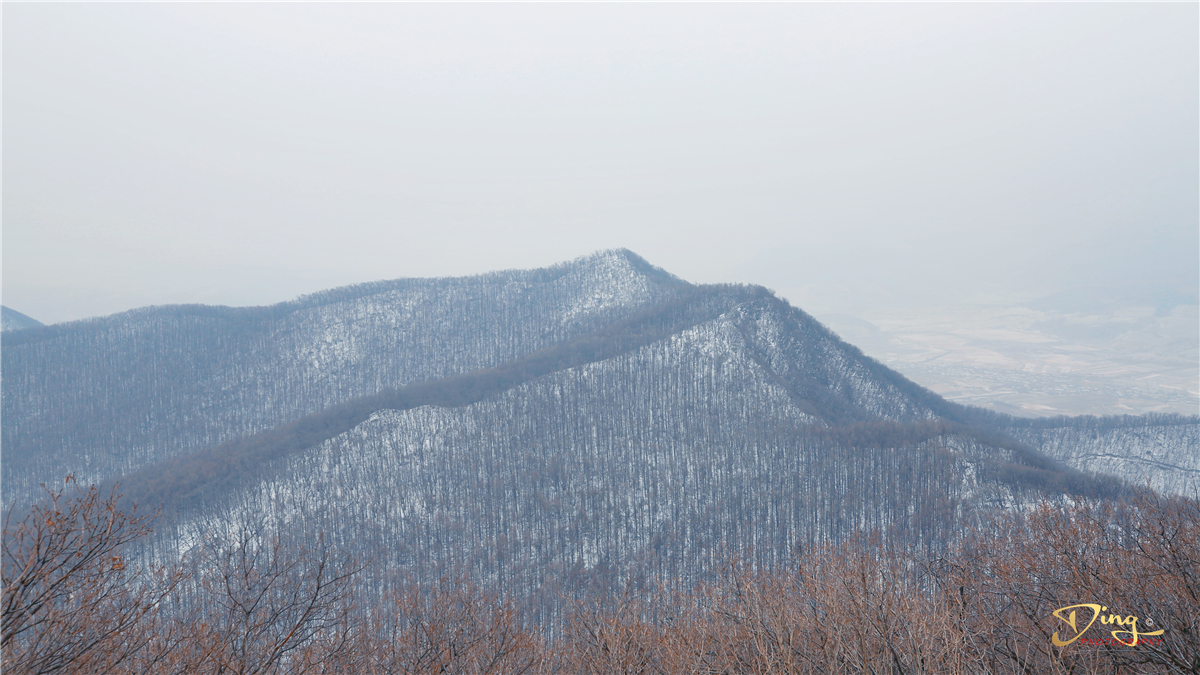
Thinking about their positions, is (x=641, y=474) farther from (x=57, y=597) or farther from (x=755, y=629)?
(x=57, y=597)

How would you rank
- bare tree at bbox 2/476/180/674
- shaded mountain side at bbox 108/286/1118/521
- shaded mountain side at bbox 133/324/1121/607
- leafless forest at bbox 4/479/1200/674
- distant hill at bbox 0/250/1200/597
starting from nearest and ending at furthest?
bare tree at bbox 2/476/180/674
leafless forest at bbox 4/479/1200/674
shaded mountain side at bbox 133/324/1121/607
distant hill at bbox 0/250/1200/597
shaded mountain side at bbox 108/286/1118/521

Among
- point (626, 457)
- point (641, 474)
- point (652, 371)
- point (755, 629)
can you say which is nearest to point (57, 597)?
point (755, 629)

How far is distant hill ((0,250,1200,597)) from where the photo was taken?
8931 centimetres

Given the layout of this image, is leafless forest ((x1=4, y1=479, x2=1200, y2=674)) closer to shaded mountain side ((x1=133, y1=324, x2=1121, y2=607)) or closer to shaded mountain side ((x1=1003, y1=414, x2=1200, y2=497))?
shaded mountain side ((x1=133, y1=324, x2=1121, y2=607))

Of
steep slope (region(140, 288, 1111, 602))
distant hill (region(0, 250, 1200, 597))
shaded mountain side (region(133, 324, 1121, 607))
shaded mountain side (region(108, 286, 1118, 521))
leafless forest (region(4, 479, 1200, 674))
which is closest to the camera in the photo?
leafless forest (region(4, 479, 1200, 674))

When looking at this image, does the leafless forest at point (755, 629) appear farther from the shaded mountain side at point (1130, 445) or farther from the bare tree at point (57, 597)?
the shaded mountain side at point (1130, 445)

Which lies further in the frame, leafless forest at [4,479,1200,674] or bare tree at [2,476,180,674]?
leafless forest at [4,479,1200,674]

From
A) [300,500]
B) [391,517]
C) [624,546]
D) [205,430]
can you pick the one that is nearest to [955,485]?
[624,546]

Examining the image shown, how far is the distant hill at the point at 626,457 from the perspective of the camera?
8931 cm

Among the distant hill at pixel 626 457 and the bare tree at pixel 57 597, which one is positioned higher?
the bare tree at pixel 57 597

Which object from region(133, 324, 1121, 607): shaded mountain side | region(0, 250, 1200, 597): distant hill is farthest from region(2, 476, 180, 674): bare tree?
region(133, 324, 1121, 607): shaded mountain side

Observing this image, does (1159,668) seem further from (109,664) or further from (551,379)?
(551,379)

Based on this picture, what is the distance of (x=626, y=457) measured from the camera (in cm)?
11412

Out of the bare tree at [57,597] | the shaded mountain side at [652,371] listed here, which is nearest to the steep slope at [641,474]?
the shaded mountain side at [652,371]
